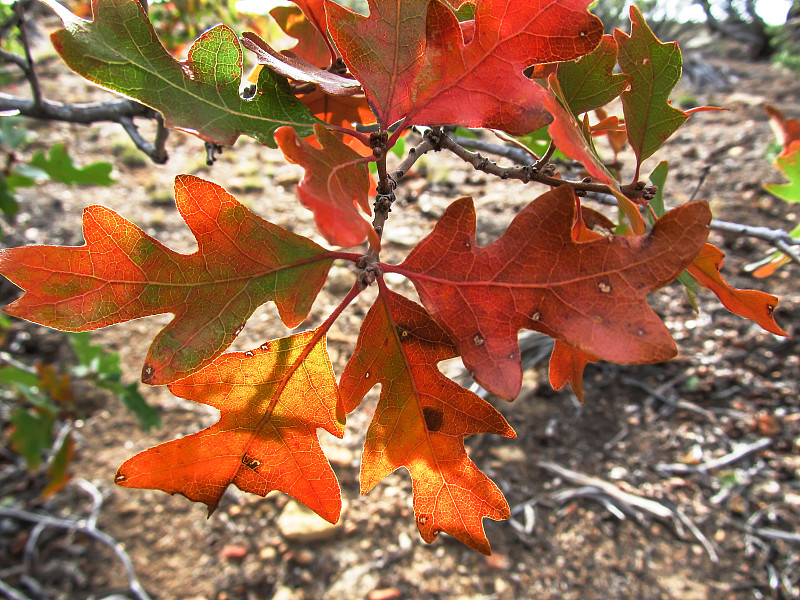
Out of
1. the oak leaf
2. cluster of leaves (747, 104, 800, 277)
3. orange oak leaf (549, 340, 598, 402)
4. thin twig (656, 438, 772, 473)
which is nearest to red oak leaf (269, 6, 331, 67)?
the oak leaf

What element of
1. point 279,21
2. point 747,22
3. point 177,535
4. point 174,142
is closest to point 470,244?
point 279,21

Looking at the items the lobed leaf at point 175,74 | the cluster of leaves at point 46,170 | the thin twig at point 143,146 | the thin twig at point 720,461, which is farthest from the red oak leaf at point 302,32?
the thin twig at point 720,461

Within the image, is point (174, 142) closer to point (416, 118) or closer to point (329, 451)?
point (329, 451)

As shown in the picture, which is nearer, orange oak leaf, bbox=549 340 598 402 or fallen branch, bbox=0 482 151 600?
orange oak leaf, bbox=549 340 598 402

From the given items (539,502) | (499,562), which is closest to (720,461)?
(539,502)

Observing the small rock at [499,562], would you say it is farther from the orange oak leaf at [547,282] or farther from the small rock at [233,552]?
the orange oak leaf at [547,282]

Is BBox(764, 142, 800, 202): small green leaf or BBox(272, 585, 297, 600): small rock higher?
BBox(764, 142, 800, 202): small green leaf

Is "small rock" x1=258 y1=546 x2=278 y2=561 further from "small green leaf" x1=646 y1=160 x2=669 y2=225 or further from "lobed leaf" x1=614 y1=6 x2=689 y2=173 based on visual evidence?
"lobed leaf" x1=614 y1=6 x2=689 y2=173

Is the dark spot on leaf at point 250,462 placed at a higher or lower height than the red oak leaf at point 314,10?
lower
